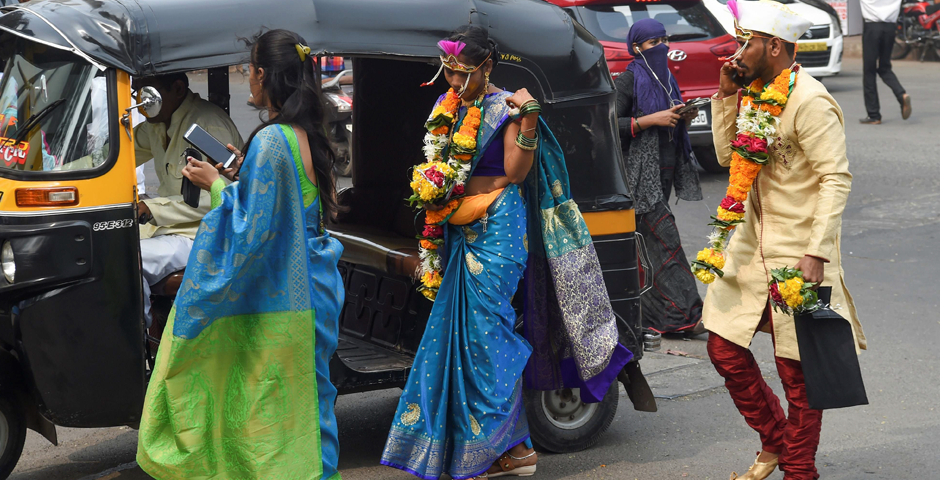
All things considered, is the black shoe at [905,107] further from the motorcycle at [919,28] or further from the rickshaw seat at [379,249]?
the rickshaw seat at [379,249]

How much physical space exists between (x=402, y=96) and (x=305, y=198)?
2.01m

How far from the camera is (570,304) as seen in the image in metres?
4.55

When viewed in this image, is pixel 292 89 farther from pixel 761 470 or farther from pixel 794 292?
pixel 761 470

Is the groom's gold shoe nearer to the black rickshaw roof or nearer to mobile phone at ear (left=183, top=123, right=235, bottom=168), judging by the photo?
the black rickshaw roof

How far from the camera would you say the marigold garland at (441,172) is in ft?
14.2

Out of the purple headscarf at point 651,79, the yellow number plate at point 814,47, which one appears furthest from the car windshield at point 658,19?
the yellow number plate at point 814,47

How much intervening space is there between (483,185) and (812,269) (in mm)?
1346

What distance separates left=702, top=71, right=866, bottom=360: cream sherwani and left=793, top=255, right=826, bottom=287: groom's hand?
0.03m

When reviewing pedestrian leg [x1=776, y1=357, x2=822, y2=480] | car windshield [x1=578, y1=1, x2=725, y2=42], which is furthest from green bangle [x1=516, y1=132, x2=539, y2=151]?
car windshield [x1=578, y1=1, x2=725, y2=42]

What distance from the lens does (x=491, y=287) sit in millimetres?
4340

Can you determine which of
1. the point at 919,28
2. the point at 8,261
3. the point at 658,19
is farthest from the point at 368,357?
the point at 919,28

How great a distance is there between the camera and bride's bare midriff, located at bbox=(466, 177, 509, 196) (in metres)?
4.41

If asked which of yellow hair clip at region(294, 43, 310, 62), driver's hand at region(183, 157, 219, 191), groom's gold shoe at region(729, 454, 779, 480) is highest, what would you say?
yellow hair clip at region(294, 43, 310, 62)

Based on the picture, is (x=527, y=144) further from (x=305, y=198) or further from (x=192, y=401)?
(x=192, y=401)
